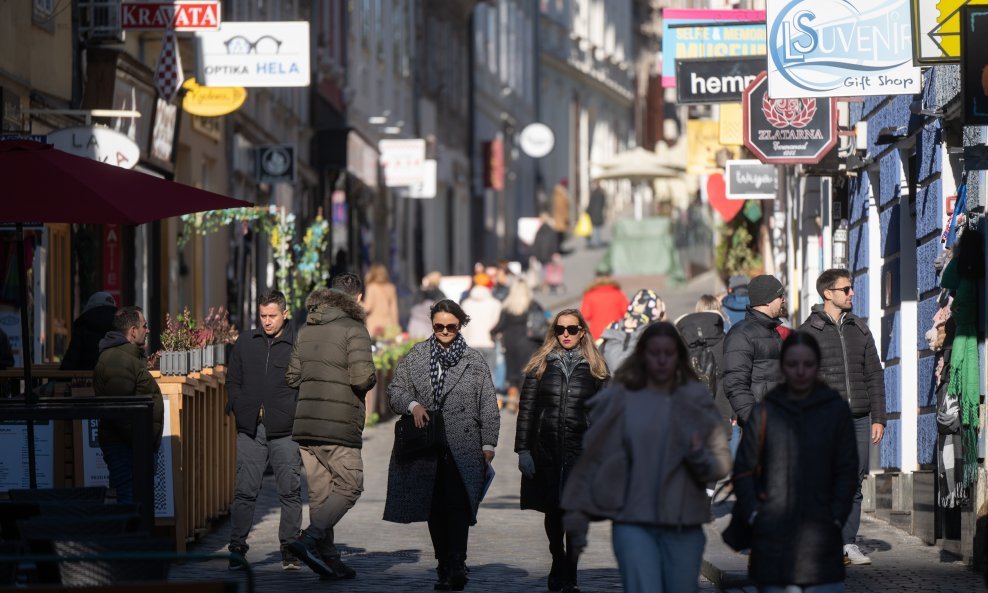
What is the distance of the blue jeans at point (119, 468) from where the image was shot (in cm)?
1195

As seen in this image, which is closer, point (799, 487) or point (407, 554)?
point (799, 487)

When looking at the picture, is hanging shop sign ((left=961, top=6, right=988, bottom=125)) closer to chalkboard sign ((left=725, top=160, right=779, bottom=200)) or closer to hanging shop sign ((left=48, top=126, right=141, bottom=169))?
→ hanging shop sign ((left=48, top=126, right=141, bottom=169))

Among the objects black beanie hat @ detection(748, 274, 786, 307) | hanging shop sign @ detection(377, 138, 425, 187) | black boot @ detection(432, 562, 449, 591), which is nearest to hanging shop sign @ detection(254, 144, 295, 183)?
hanging shop sign @ detection(377, 138, 425, 187)

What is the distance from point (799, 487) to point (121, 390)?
210 inches

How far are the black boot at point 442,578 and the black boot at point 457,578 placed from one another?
4 centimetres

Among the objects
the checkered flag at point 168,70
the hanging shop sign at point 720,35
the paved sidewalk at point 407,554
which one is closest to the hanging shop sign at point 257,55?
the checkered flag at point 168,70

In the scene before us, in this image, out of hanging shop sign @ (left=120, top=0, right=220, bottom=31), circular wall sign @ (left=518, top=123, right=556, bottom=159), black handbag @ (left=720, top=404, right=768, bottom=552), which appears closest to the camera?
black handbag @ (left=720, top=404, right=768, bottom=552)

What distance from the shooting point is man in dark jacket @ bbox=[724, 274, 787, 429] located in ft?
39.9

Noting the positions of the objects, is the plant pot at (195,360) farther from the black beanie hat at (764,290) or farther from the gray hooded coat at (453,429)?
the black beanie hat at (764,290)

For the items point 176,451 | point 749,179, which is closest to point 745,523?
point 176,451

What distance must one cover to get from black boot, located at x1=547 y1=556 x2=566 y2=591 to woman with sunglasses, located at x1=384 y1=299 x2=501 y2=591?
0.55 m

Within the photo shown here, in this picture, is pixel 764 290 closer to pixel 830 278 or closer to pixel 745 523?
pixel 830 278

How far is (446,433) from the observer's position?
38.5 feet

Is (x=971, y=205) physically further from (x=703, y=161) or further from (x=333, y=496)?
(x=703, y=161)
